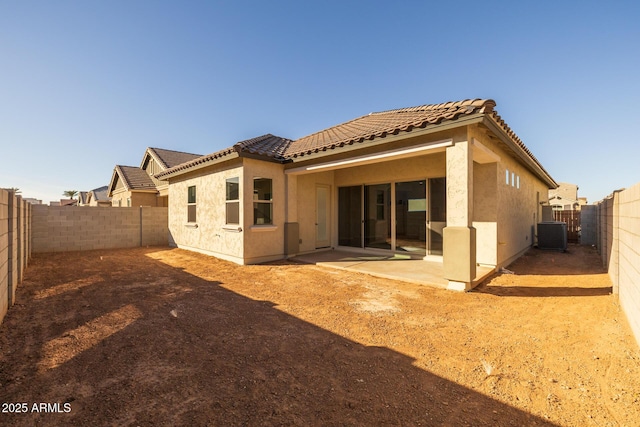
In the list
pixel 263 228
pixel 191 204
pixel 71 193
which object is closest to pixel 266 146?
pixel 263 228

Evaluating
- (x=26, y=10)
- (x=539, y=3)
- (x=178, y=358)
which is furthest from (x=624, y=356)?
(x=26, y=10)

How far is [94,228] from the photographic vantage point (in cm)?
1201

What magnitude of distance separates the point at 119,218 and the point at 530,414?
607 inches

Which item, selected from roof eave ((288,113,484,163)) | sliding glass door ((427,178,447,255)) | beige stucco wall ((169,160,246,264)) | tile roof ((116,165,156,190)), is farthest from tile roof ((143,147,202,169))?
sliding glass door ((427,178,447,255))

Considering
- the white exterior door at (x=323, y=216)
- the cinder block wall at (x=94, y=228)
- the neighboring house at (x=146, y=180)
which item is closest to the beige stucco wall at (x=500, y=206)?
the white exterior door at (x=323, y=216)

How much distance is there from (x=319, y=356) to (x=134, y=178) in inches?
852

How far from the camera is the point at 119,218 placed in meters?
12.6

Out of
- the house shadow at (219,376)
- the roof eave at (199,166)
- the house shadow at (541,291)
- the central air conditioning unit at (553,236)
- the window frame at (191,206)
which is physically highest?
the roof eave at (199,166)

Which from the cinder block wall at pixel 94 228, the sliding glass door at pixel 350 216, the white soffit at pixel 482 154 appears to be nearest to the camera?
the white soffit at pixel 482 154

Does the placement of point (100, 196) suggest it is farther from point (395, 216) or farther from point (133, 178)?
point (395, 216)

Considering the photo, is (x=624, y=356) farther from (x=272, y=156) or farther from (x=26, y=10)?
(x=26, y=10)

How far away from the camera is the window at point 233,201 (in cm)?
863

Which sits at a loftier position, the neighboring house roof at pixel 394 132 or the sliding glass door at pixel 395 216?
the neighboring house roof at pixel 394 132

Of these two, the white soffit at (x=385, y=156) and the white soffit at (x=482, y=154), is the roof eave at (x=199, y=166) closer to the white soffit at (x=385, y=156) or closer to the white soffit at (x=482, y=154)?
the white soffit at (x=385, y=156)
